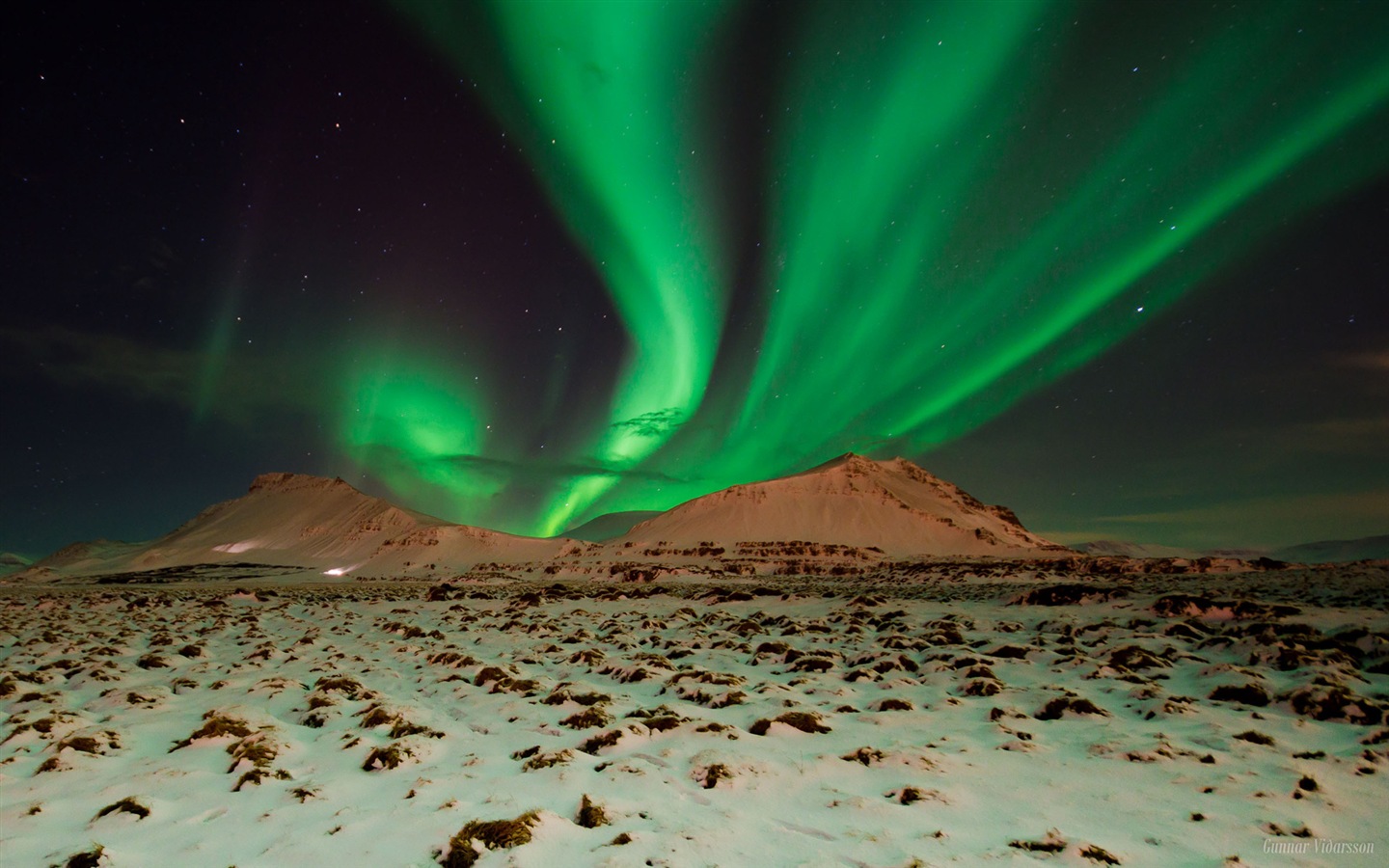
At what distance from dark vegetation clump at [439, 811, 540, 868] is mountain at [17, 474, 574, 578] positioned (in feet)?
338

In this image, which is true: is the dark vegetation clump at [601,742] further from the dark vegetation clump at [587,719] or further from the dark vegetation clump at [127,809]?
the dark vegetation clump at [127,809]

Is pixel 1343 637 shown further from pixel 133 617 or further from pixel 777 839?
pixel 133 617

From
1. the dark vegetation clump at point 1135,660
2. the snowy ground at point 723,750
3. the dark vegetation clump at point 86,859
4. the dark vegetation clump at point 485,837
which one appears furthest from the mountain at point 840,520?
the dark vegetation clump at point 86,859

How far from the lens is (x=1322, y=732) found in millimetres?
7684

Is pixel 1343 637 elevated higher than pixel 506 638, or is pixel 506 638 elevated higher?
pixel 1343 637

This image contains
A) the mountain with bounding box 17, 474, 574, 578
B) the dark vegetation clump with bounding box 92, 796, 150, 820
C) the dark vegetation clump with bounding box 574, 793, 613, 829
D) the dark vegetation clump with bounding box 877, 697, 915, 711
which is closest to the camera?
the dark vegetation clump with bounding box 574, 793, 613, 829

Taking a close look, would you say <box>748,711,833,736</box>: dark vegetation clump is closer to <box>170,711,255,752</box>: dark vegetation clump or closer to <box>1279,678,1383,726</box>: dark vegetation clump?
<box>1279,678,1383,726</box>: dark vegetation clump

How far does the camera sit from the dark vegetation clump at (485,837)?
4.89 meters

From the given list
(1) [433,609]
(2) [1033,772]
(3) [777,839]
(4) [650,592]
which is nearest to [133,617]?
(1) [433,609]

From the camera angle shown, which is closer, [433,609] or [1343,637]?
[1343,637]

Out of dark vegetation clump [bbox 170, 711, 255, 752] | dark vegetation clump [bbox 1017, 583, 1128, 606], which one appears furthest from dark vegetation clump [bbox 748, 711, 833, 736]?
dark vegetation clump [bbox 1017, 583, 1128, 606]

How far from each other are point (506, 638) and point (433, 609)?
12.8 metres

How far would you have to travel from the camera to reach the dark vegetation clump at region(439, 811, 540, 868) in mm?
4891

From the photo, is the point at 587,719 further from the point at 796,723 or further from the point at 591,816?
the point at 591,816
